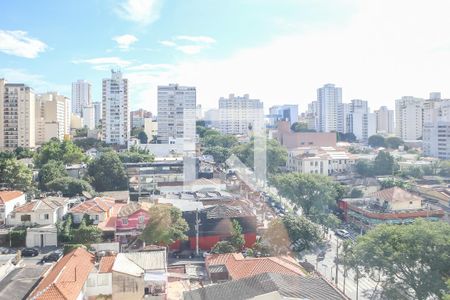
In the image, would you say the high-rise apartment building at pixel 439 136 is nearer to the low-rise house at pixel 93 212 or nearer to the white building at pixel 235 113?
the white building at pixel 235 113

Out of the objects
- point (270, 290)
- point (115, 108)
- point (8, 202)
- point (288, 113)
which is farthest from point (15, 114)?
point (288, 113)

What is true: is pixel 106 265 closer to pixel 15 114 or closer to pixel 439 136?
pixel 15 114

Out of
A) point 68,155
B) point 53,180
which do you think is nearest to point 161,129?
point 68,155

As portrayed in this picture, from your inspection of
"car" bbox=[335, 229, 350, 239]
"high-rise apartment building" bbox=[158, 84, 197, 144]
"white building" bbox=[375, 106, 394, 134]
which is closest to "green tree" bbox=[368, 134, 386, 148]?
"white building" bbox=[375, 106, 394, 134]

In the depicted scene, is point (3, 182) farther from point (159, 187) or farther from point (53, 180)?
point (159, 187)

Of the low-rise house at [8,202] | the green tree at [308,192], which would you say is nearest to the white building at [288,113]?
the green tree at [308,192]
